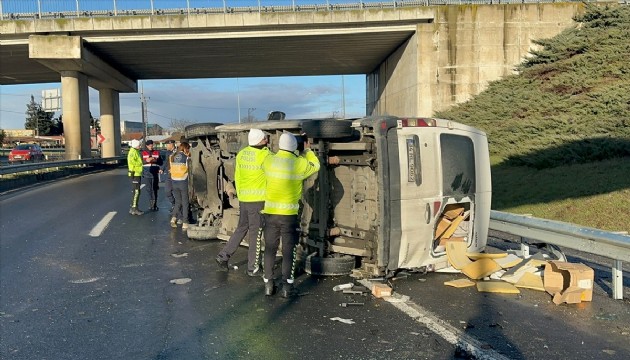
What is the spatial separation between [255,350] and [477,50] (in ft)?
88.7

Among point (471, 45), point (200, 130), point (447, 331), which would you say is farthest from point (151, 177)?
point (471, 45)

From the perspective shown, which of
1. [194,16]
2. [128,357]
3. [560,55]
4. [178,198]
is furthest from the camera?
[194,16]

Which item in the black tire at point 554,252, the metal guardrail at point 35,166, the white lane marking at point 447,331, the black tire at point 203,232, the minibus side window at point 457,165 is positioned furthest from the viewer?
the metal guardrail at point 35,166

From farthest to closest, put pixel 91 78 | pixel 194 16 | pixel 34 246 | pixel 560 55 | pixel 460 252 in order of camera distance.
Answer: pixel 91 78
pixel 194 16
pixel 560 55
pixel 34 246
pixel 460 252

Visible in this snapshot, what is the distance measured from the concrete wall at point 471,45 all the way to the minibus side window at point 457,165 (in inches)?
883

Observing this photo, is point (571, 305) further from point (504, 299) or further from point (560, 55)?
point (560, 55)

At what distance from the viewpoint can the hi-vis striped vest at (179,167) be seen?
9641mm

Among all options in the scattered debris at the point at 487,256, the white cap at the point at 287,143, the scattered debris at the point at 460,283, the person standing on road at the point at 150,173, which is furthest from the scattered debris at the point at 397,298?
the person standing on road at the point at 150,173

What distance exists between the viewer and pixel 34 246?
808 cm

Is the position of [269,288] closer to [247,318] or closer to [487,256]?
[247,318]

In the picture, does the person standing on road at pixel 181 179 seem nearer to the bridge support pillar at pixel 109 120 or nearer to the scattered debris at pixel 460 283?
the scattered debris at pixel 460 283

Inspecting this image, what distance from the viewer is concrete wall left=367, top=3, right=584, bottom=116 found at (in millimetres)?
27453

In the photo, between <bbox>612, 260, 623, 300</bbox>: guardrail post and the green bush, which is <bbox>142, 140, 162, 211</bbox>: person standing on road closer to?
<bbox>612, 260, 623, 300</bbox>: guardrail post

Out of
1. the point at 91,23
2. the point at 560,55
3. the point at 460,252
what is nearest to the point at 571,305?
the point at 460,252
